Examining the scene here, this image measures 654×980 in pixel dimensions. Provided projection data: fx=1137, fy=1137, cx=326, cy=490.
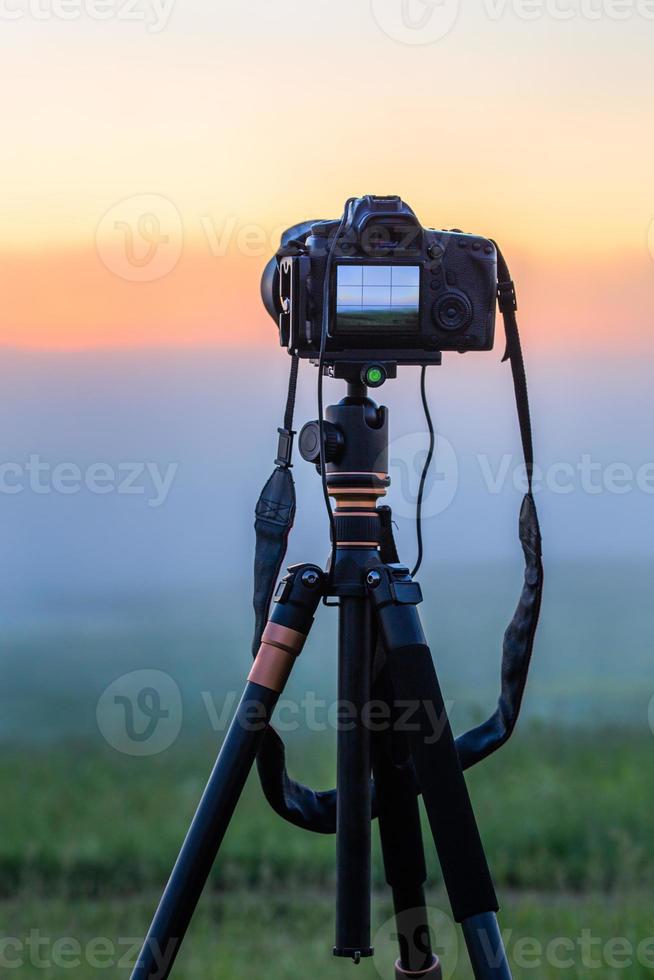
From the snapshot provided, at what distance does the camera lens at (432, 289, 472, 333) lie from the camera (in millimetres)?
1684

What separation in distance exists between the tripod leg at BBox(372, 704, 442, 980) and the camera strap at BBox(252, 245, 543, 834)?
36 millimetres

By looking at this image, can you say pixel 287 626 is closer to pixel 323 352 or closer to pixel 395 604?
pixel 395 604

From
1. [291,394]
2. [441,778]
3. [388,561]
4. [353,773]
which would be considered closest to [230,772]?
[353,773]

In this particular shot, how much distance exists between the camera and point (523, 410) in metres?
1.83

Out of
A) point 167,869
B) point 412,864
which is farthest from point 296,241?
point 167,869

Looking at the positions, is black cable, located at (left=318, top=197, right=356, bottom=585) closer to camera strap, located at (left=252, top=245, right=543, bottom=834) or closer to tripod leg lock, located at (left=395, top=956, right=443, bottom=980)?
camera strap, located at (left=252, top=245, right=543, bottom=834)

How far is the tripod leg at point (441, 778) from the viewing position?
1562 mm

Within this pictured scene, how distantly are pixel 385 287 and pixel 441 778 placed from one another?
703 mm

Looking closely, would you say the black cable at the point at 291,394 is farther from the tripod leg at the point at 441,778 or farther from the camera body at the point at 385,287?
the tripod leg at the point at 441,778

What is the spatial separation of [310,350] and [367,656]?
47cm

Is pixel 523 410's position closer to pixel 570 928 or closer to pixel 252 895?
pixel 570 928

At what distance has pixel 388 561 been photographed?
1835 millimetres

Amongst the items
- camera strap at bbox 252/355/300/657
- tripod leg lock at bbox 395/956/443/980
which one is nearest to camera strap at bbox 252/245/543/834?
camera strap at bbox 252/355/300/657

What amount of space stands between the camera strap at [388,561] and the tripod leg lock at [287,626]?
0.09 metres
